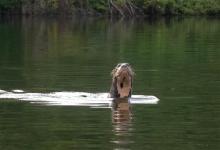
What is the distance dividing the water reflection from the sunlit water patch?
0.94 ft

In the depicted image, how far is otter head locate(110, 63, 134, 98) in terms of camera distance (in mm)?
25156

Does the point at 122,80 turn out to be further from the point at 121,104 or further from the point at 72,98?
the point at 72,98

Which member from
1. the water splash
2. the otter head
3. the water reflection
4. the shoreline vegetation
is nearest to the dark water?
the water reflection

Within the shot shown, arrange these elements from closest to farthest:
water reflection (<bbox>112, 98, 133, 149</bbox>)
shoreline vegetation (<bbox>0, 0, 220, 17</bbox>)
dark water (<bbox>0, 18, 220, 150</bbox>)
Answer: water reflection (<bbox>112, 98, 133, 149</bbox>), dark water (<bbox>0, 18, 220, 150</bbox>), shoreline vegetation (<bbox>0, 0, 220, 17</bbox>)

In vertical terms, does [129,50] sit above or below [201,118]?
below

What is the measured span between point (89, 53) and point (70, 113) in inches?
1006

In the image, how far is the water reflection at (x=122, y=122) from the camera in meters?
18.3

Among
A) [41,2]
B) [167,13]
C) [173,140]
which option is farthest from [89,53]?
[167,13]

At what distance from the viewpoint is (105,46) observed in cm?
5588

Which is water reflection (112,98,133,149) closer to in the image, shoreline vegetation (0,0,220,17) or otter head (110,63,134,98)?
otter head (110,63,134,98)

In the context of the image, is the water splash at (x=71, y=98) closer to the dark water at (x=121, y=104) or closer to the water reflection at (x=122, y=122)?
the water reflection at (x=122, y=122)

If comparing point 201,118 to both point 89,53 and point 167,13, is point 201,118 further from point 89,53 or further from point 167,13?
point 167,13

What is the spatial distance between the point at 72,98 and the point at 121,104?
5.88ft

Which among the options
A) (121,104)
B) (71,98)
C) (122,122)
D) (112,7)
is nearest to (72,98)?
(71,98)
